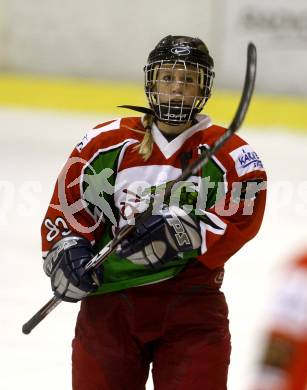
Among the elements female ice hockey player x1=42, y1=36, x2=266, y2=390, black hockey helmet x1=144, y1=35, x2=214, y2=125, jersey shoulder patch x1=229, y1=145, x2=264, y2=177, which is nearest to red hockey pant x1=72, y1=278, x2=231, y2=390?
female ice hockey player x1=42, y1=36, x2=266, y2=390

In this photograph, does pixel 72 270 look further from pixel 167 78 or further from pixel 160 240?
pixel 167 78

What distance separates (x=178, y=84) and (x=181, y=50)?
0.29 feet

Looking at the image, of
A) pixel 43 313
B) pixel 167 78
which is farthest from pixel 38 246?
pixel 167 78

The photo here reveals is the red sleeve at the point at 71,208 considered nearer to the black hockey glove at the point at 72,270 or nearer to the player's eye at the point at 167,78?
the black hockey glove at the point at 72,270

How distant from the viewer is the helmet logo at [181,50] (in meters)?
2.49

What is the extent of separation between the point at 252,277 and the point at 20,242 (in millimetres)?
1156

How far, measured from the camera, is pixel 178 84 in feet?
8.10

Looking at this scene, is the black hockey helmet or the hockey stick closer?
the hockey stick

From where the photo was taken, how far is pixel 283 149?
22.4 feet

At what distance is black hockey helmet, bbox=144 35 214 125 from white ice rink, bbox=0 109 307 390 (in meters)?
1.26

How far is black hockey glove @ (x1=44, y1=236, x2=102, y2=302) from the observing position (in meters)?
2.43

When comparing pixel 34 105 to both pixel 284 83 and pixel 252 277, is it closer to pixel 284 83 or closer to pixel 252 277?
pixel 284 83

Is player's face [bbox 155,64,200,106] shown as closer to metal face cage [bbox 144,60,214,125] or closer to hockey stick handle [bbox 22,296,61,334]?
metal face cage [bbox 144,60,214,125]

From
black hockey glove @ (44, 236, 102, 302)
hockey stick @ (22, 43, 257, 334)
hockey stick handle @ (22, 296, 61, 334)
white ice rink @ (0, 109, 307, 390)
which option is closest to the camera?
hockey stick @ (22, 43, 257, 334)
